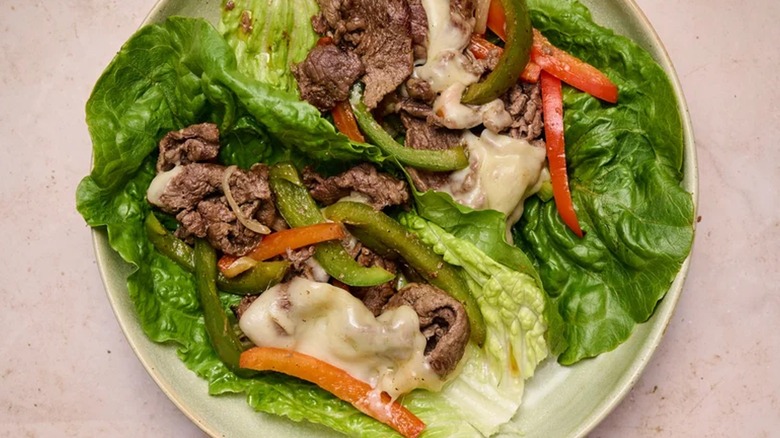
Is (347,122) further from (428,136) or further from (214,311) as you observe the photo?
(214,311)

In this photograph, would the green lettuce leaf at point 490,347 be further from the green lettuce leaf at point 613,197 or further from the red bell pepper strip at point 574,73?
the red bell pepper strip at point 574,73

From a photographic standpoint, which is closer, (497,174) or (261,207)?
(497,174)

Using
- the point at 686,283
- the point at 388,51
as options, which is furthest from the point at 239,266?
the point at 686,283

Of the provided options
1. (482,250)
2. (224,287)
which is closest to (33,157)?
(224,287)

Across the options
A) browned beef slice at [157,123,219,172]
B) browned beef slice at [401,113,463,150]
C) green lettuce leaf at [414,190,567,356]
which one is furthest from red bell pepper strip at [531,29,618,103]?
browned beef slice at [157,123,219,172]

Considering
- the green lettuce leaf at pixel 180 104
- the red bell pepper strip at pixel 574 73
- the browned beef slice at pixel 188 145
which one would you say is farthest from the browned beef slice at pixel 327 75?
the red bell pepper strip at pixel 574 73
